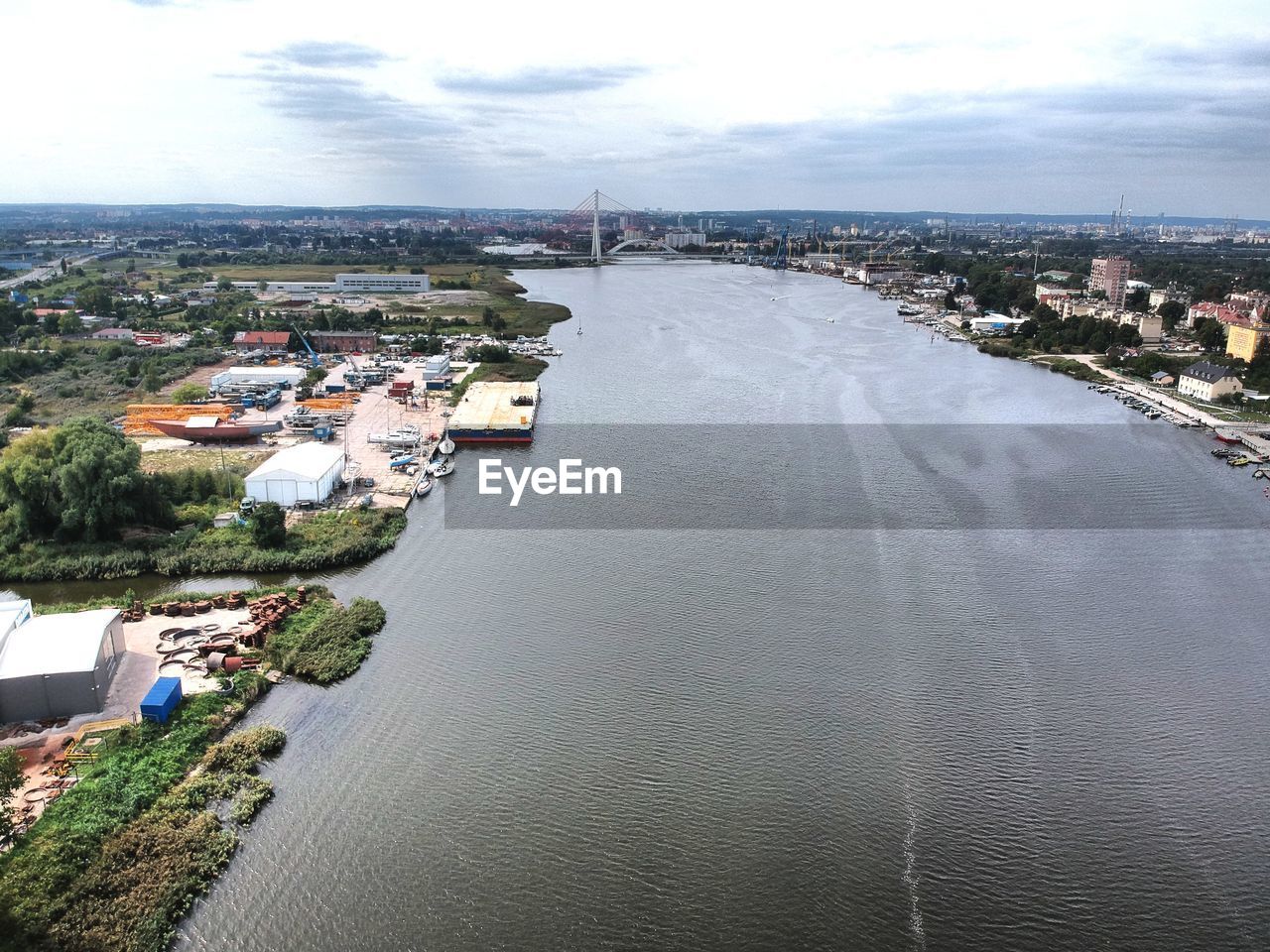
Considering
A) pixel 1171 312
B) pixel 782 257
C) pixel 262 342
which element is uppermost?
pixel 782 257

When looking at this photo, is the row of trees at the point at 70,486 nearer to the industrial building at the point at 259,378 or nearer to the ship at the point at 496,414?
the ship at the point at 496,414

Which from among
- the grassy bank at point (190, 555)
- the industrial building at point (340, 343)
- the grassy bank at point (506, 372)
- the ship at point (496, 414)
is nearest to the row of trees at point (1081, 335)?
the grassy bank at point (506, 372)

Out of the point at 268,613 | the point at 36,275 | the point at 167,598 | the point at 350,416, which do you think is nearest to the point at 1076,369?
the point at 350,416

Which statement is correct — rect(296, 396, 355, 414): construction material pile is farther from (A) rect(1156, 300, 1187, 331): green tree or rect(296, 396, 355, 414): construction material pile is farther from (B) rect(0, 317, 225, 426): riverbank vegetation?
(A) rect(1156, 300, 1187, 331): green tree

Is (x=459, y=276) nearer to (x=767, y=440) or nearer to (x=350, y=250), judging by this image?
(x=350, y=250)

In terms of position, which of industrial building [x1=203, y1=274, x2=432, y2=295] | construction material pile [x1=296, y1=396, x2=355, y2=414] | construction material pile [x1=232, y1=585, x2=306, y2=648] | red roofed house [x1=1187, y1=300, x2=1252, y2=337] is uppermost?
industrial building [x1=203, y1=274, x2=432, y2=295]

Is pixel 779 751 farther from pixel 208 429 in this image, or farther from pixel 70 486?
pixel 208 429

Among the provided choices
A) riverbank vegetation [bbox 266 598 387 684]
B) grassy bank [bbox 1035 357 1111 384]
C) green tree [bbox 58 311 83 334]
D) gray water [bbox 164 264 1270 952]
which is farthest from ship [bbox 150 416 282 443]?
grassy bank [bbox 1035 357 1111 384]

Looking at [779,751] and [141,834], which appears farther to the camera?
[779,751]
